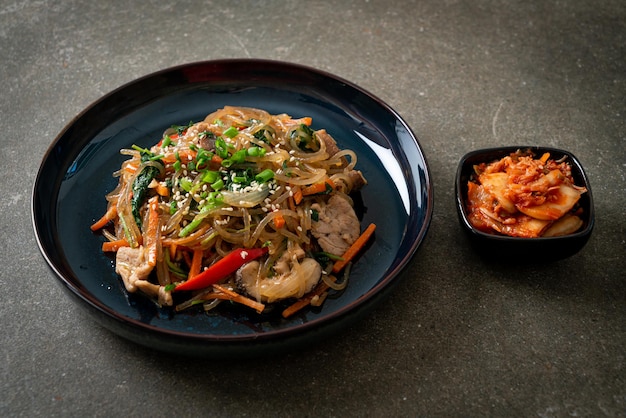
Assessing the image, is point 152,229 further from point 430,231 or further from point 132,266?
point 430,231

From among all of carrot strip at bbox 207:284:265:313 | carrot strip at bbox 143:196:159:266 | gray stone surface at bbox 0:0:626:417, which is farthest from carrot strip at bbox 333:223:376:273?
carrot strip at bbox 143:196:159:266

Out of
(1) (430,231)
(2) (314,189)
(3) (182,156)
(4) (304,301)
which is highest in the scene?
(3) (182,156)

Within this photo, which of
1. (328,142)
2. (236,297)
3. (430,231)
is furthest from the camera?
(430,231)

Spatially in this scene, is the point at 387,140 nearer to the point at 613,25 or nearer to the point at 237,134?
the point at 237,134

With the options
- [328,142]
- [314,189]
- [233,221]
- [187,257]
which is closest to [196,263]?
[187,257]

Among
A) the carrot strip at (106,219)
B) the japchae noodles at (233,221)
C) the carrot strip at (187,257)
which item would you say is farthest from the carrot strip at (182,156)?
the carrot strip at (187,257)

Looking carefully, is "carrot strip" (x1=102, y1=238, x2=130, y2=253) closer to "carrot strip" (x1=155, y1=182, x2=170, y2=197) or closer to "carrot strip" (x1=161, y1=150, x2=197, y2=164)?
"carrot strip" (x1=155, y1=182, x2=170, y2=197)

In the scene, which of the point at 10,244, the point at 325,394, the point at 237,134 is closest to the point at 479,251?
the point at 325,394

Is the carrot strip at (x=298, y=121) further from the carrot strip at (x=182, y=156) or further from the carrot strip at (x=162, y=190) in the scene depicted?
the carrot strip at (x=162, y=190)
